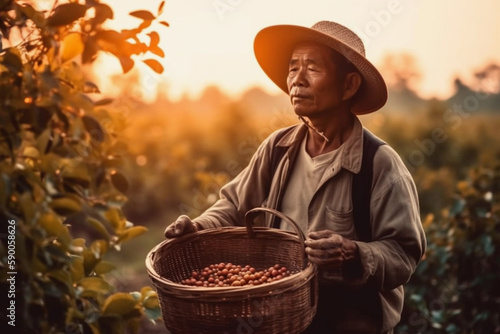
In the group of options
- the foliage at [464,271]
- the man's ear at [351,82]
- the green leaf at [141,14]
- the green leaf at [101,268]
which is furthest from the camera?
the foliage at [464,271]

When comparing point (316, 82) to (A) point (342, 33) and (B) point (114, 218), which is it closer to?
(A) point (342, 33)

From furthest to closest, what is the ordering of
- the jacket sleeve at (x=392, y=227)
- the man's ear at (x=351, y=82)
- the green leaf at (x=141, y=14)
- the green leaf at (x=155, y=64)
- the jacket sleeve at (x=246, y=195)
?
the jacket sleeve at (x=246, y=195) < the man's ear at (x=351, y=82) < the jacket sleeve at (x=392, y=227) < the green leaf at (x=155, y=64) < the green leaf at (x=141, y=14)

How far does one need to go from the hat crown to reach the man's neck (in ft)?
0.96

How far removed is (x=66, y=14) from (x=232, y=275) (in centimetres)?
135

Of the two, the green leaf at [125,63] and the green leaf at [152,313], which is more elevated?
the green leaf at [125,63]

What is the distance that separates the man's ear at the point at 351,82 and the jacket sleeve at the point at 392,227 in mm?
Answer: 323

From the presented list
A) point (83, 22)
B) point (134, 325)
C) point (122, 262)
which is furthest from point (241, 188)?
point (122, 262)

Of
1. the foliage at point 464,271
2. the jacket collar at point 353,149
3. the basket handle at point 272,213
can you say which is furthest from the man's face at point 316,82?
the foliage at point 464,271

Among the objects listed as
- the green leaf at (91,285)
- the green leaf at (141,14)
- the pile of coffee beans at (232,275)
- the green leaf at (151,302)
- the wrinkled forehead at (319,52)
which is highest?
the green leaf at (141,14)

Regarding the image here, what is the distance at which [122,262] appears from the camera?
707cm

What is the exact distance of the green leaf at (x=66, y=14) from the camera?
145 centimetres

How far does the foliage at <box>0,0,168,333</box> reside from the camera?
1.37m

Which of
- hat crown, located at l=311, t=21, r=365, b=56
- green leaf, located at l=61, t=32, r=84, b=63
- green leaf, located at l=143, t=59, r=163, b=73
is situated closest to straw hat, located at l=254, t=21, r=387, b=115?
hat crown, located at l=311, t=21, r=365, b=56

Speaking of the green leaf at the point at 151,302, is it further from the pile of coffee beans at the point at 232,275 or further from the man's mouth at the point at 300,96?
the man's mouth at the point at 300,96
